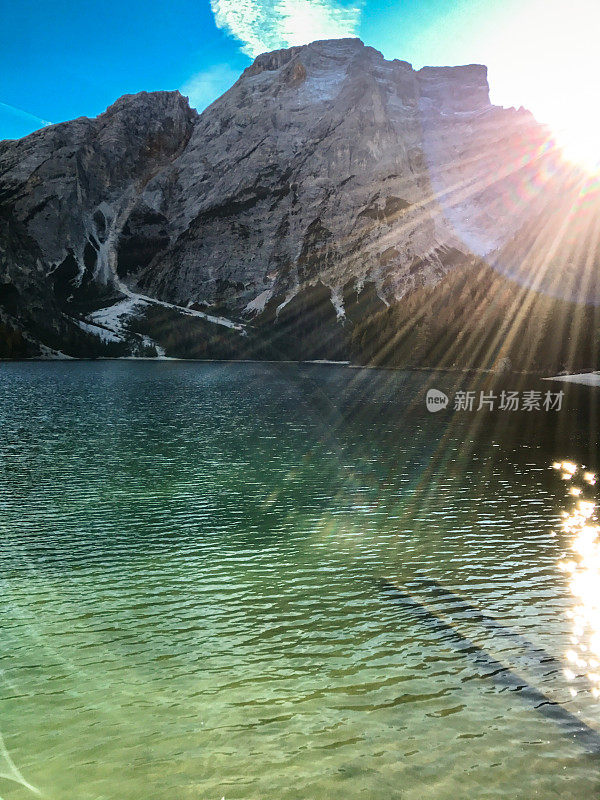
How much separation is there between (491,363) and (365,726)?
643 ft

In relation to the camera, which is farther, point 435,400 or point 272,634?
point 435,400

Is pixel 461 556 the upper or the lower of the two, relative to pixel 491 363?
lower

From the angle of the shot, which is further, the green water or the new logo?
the new logo

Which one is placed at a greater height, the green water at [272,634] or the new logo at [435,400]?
the new logo at [435,400]

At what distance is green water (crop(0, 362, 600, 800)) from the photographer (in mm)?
13070

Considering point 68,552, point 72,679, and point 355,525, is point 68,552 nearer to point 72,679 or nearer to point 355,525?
point 72,679

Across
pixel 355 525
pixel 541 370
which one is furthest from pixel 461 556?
pixel 541 370

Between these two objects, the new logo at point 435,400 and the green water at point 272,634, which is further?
the new logo at point 435,400

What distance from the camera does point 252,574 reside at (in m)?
25.3

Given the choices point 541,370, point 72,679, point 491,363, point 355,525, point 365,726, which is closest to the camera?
point 365,726

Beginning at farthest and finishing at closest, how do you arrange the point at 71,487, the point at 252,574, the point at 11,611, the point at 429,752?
the point at 71,487 < the point at 252,574 < the point at 11,611 < the point at 429,752

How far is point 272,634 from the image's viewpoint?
19641 mm

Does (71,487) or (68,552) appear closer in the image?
(68,552)

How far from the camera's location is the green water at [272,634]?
13.1 m
